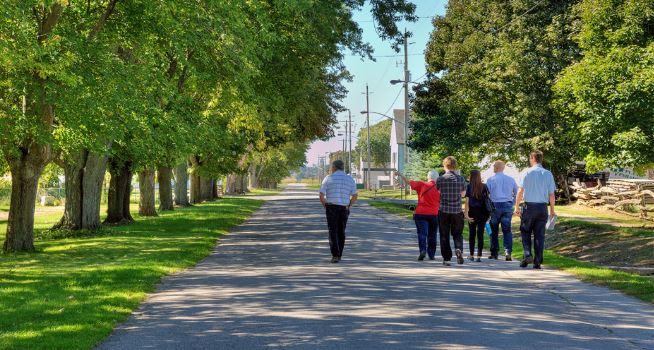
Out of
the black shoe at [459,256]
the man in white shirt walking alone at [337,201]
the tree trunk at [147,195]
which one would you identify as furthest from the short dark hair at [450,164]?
the tree trunk at [147,195]

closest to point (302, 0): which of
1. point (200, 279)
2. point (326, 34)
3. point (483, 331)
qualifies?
point (326, 34)

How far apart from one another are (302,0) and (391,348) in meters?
12.8

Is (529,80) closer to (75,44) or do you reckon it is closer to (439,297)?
(75,44)

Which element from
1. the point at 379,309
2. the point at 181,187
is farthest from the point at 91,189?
the point at 181,187

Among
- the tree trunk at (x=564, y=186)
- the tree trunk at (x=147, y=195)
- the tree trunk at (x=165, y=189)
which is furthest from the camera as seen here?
the tree trunk at (x=564, y=186)

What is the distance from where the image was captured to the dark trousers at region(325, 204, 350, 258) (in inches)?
568

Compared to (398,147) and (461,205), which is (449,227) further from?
(398,147)

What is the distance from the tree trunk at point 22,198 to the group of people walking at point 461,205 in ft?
25.5

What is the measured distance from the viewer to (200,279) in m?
12.3

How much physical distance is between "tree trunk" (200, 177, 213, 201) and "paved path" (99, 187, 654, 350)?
41598 mm

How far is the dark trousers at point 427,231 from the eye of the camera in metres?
14.7

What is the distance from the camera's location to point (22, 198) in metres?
18.9

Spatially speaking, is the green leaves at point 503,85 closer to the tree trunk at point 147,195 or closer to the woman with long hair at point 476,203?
the tree trunk at point 147,195

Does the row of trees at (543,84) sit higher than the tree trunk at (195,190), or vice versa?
the row of trees at (543,84)
